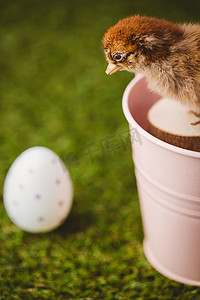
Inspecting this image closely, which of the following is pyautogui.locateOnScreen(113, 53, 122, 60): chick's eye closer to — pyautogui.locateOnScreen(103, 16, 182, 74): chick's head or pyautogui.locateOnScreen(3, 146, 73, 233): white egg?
pyautogui.locateOnScreen(103, 16, 182, 74): chick's head

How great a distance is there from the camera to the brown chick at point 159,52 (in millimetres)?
904

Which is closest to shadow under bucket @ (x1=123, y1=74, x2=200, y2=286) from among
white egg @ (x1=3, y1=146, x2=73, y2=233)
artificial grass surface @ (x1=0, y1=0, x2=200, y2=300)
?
artificial grass surface @ (x1=0, y1=0, x2=200, y2=300)

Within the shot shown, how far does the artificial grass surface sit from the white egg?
0.15 m

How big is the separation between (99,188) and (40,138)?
47 cm

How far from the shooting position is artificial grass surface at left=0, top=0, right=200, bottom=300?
1291 millimetres

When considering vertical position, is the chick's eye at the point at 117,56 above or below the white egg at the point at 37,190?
above

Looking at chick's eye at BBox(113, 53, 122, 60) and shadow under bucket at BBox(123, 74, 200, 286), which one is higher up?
chick's eye at BBox(113, 53, 122, 60)

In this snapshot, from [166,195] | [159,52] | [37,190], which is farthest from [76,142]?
[159,52]

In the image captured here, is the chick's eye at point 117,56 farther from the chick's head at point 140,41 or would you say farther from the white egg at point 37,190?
the white egg at point 37,190

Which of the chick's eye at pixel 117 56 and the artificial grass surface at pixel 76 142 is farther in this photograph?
the artificial grass surface at pixel 76 142

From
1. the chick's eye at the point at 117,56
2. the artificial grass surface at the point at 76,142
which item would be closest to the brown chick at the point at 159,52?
the chick's eye at the point at 117,56

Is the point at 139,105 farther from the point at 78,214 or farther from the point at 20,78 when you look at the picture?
the point at 20,78

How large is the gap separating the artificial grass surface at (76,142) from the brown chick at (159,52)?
2.35ft

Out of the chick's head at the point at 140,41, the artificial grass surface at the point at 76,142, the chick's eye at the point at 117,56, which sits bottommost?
the artificial grass surface at the point at 76,142
